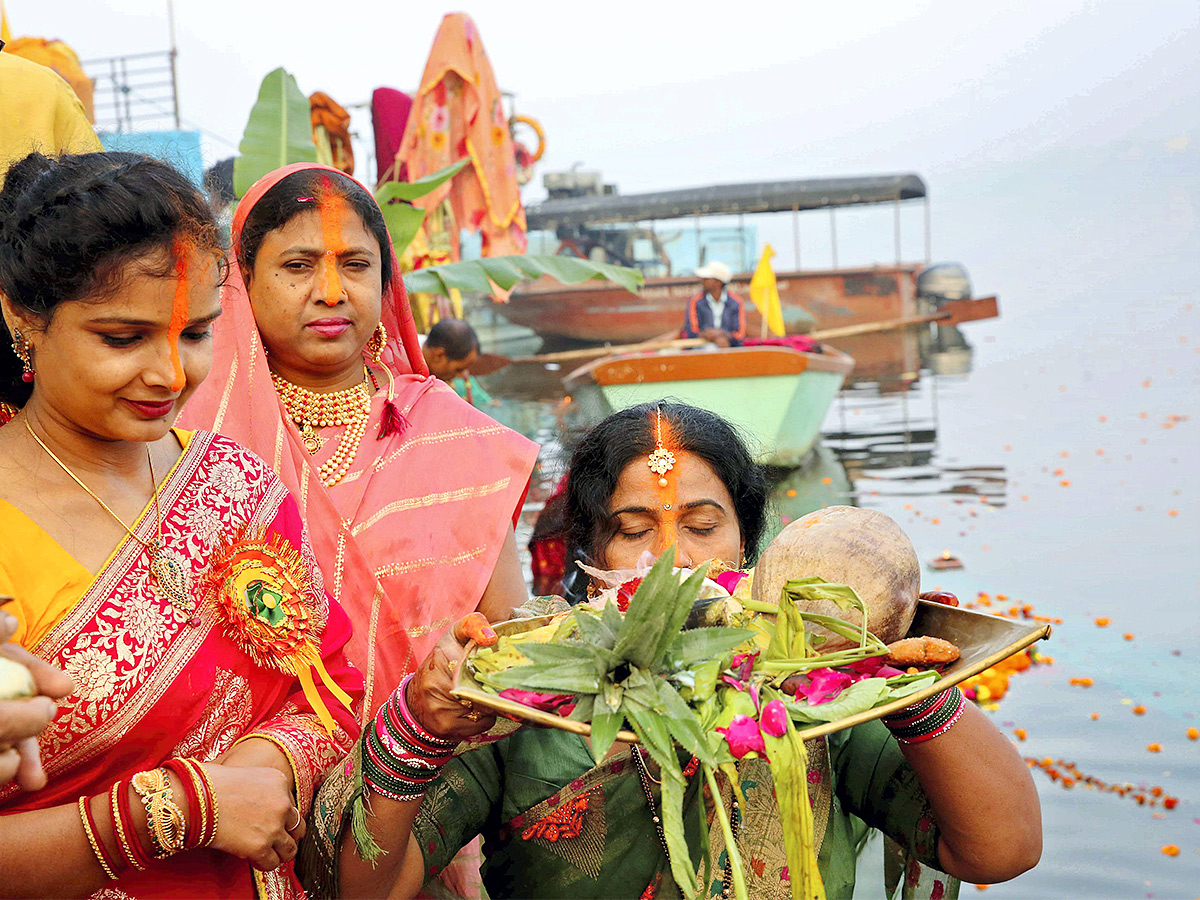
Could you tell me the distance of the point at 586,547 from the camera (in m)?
2.32

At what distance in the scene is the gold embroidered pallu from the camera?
4.98 ft

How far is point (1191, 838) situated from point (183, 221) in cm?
451

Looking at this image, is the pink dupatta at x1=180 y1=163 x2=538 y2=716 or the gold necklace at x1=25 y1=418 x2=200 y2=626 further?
the pink dupatta at x1=180 y1=163 x2=538 y2=716

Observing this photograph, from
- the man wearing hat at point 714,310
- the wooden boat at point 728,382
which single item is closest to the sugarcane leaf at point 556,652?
the wooden boat at point 728,382

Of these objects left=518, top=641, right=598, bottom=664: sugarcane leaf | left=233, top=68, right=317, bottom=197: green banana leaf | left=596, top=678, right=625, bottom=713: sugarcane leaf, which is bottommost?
left=596, top=678, right=625, bottom=713: sugarcane leaf

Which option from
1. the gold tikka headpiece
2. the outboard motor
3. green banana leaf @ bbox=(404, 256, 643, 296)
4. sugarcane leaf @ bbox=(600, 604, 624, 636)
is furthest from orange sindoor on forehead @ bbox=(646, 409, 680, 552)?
the outboard motor

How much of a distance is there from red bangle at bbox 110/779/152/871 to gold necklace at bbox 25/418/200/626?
10.5 inches

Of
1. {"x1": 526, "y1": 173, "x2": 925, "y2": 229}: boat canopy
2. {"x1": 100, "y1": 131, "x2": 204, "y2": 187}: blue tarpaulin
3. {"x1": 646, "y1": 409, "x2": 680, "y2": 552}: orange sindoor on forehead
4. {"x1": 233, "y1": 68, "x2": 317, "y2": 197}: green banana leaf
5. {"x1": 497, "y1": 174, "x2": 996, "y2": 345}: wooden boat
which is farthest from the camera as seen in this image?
{"x1": 497, "y1": 174, "x2": 996, "y2": 345}: wooden boat

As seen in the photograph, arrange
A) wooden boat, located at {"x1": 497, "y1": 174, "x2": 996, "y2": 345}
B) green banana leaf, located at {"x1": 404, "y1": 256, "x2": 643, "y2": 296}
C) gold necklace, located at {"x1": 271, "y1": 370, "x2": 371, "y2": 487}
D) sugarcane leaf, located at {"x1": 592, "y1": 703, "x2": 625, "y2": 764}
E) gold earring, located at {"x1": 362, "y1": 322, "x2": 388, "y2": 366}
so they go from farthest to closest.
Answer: wooden boat, located at {"x1": 497, "y1": 174, "x2": 996, "y2": 345}, green banana leaf, located at {"x1": 404, "y1": 256, "x2": 643, "y2": 296}, gold earring, located at {"x1": 362, "y1": 322, "x2": 388, "y2": 366}, gold necklace, located at {"x1": 271, "y1": 370, "x2": 371, "y2": 487}, sugarcane leaf, located at {"x1": 592, "y1": 703, "x2": 625, "y2": 764}

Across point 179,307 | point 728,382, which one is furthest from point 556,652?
point 728,382

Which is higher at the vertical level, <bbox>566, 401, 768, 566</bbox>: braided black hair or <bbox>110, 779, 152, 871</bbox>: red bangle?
<bbox>566, 401, 768, 566</bbox>: braided black hair

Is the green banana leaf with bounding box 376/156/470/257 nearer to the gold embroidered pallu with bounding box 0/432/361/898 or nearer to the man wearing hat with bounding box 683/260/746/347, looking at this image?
the gold embroidered pallu with bounding box 0/432/361/898

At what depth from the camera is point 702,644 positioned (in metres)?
1.50

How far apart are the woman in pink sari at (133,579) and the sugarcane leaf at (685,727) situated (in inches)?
23.8
